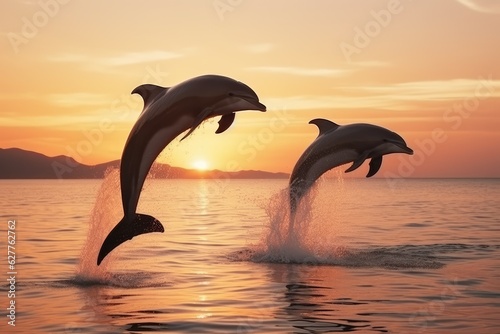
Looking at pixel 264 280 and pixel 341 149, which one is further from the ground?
pixel 341 149

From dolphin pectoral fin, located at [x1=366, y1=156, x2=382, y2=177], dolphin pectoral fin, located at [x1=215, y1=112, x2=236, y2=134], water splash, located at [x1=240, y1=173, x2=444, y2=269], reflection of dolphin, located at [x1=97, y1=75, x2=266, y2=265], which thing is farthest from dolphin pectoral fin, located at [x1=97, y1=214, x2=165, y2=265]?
dolphin pectoral fin, located at [x1=366, y1=156, x2=382, y2=177]

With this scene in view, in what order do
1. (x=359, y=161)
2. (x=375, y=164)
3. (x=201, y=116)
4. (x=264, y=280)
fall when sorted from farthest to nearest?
1. (x=375, y=164)
2. (x=359, y=161)
3. (x=264, y=280)
4. (x=201, y=116)

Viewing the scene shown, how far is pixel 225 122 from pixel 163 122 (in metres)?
1.12

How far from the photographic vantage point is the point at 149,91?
12922 millimetres

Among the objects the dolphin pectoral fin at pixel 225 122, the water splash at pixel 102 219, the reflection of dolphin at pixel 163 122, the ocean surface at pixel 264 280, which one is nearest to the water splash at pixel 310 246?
the ocean surface at pixel 264 280

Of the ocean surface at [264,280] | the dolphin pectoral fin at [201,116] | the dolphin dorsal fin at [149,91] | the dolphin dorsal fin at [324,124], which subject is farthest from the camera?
the dolphin dorsal fin at [324,124]

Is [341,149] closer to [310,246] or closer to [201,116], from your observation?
[310,246]

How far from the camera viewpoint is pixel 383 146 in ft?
59.3

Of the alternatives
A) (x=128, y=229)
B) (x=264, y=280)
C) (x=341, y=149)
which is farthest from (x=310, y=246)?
(x=128, y=229)

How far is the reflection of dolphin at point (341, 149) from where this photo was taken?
58.4 feet

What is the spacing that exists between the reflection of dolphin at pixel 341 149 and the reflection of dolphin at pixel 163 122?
5.70 m

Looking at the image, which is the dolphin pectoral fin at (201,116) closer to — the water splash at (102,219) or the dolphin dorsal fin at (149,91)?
the dolphin dorsal fin at (149,91)

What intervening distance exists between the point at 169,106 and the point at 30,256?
877cm

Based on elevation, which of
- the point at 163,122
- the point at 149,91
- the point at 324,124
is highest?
the point at 324,124
